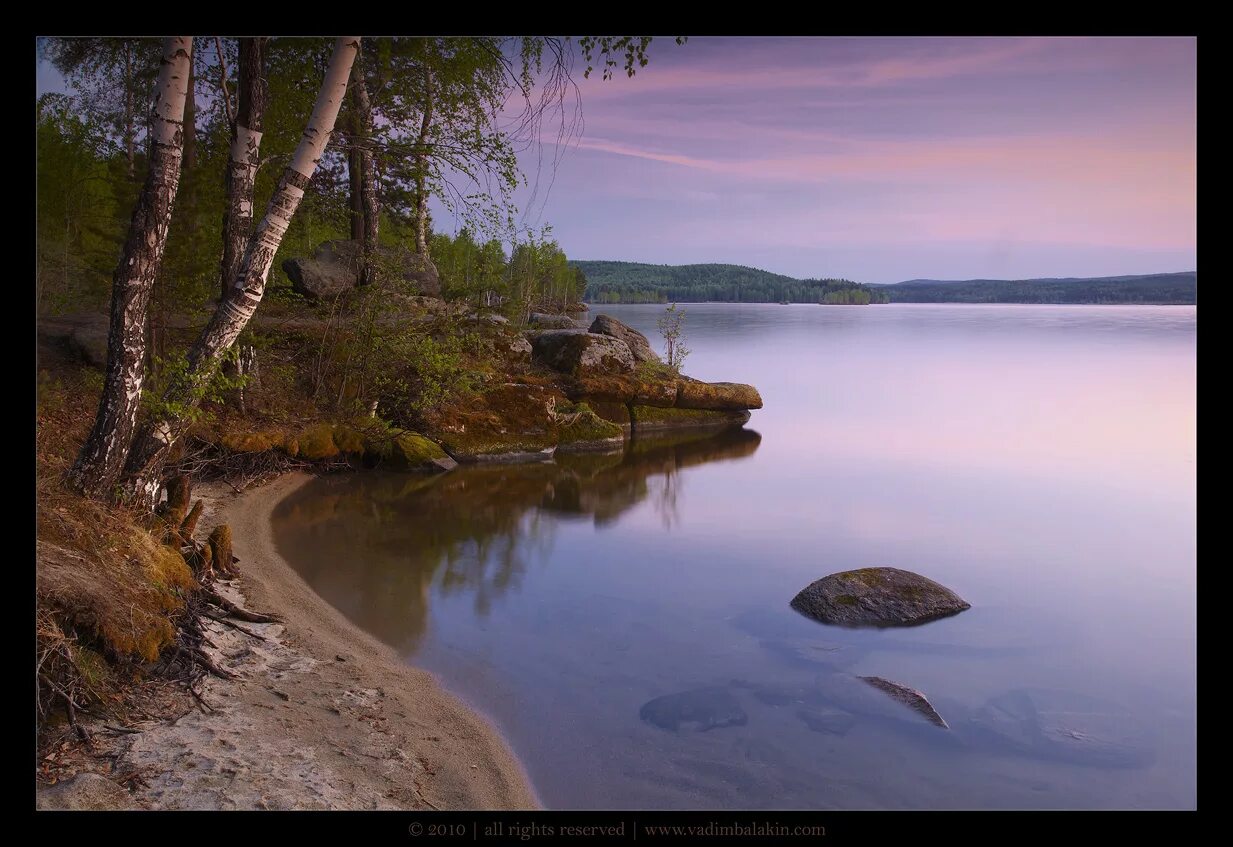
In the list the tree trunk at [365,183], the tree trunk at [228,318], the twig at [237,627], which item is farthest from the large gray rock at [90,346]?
the twig at [237,627]

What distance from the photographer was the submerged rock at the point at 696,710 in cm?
658

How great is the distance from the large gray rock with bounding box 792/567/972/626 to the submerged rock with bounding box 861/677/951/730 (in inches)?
47.7

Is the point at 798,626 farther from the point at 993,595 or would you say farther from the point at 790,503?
the point at 790,503

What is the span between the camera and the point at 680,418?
21125mm

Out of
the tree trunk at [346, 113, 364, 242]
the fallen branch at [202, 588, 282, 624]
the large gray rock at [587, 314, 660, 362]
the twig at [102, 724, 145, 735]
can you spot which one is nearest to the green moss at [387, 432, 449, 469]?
the tree trunk at [346, 113, 364, 242]

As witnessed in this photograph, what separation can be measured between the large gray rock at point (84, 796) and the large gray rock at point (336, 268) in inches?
457

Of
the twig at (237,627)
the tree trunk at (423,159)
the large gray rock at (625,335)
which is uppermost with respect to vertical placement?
the tree trunk at (423,159)

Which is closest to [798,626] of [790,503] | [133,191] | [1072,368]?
[790,503]

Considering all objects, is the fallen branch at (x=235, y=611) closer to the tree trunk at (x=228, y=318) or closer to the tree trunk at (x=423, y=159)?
the tree trunk at (x=228, y=318)

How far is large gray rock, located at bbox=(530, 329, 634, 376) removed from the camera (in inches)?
792

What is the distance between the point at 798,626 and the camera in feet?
28.3

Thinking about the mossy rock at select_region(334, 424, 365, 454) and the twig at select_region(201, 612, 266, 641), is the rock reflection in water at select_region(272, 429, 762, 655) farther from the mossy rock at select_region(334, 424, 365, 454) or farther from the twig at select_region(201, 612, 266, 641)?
the twig at select_region(201, 612, 266, 641)

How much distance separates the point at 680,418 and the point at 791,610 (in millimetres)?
12226

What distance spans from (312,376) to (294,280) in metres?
2.58
